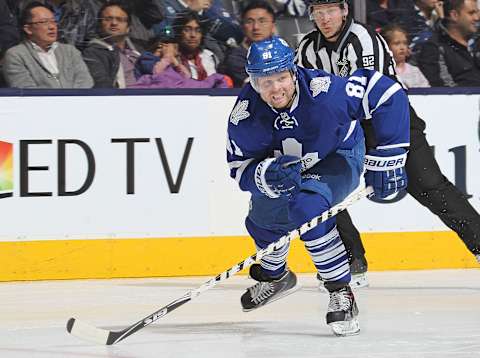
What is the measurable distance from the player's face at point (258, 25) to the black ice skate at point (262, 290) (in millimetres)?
1733

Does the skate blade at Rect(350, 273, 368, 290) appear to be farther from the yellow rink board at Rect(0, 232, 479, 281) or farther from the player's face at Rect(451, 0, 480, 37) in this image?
the player's face at Rect(451, 0, 480, 37)

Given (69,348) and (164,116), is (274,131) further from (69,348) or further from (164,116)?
(164,116)

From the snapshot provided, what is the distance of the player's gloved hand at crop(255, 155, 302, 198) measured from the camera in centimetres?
324

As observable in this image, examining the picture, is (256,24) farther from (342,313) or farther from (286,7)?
(342,313)

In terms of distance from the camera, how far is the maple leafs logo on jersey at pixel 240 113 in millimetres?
3260

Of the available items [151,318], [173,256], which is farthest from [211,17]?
[151,318]

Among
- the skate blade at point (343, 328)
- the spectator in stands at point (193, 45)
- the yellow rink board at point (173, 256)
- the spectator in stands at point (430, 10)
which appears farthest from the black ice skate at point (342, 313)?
the spectator in stands at point (430, 10)

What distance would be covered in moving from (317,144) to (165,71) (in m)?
1.77

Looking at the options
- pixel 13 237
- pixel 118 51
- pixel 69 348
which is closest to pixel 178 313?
pixel 69 348

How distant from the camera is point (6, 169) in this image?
14.6 feet

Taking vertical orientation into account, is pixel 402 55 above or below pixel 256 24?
below

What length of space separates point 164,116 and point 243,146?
1.37 meters

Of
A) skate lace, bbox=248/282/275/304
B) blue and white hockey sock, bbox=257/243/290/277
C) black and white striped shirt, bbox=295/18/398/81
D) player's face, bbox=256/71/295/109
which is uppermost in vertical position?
black and white striped shirt, bbox=295/18/398/81

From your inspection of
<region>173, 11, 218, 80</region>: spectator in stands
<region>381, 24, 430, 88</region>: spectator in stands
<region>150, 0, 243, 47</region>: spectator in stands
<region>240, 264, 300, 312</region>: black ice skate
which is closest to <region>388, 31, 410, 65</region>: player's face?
<region>381, 24, 430, 88</region>: spectator in stands
